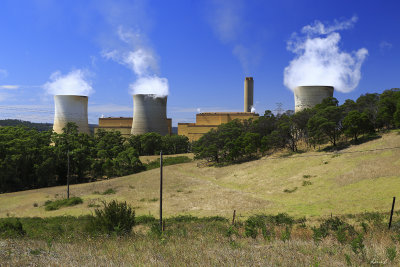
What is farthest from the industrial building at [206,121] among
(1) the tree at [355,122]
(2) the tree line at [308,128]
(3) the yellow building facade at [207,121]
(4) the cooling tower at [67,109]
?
(1) the tree at [355,122]

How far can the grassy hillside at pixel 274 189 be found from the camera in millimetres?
15870

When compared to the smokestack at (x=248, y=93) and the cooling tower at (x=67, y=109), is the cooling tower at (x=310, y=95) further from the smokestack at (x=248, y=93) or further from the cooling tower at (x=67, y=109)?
the cooling tower at (x=67, y=109)

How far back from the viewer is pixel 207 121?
58562mm

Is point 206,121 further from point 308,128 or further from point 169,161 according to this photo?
point 308,128

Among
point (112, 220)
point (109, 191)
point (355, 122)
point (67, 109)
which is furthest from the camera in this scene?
point (67, 109)

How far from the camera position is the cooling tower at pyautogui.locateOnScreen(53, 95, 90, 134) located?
1727 inches

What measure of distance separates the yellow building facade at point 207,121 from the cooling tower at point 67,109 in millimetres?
20688

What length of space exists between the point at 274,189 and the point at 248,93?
4239 centimetres

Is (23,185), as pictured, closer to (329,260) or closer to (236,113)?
(329,260)

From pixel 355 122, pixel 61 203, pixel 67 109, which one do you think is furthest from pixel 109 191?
pixel 67 109

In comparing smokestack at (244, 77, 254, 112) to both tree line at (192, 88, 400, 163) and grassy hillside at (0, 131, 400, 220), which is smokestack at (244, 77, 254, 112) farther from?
grassy hillside at (0, 131, 400, 220)

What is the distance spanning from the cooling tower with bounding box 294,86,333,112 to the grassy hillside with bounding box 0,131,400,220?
522 inches

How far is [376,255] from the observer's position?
4227 millimetres

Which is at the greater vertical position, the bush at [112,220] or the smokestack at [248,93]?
the smokestack at [248,93]
